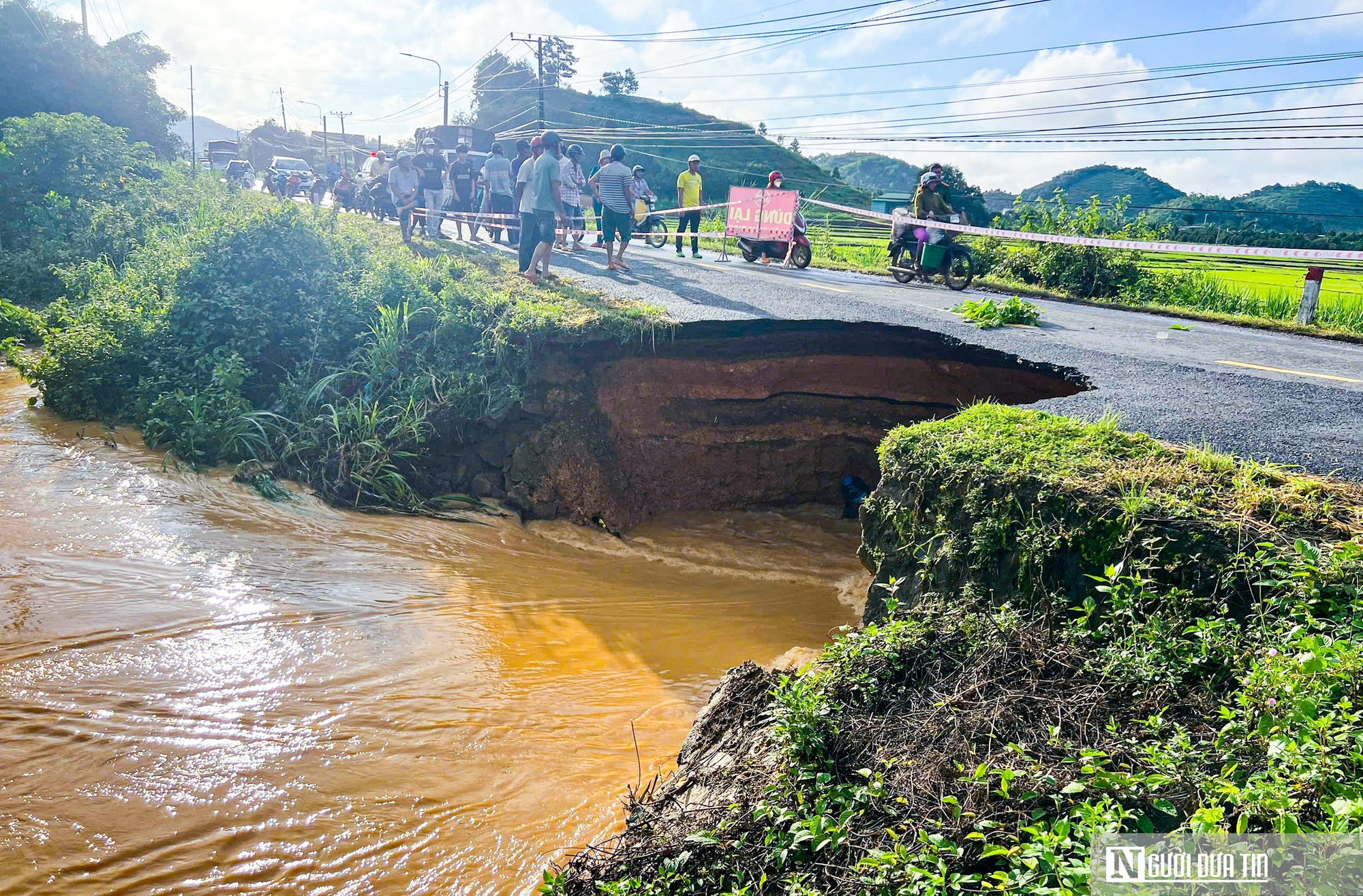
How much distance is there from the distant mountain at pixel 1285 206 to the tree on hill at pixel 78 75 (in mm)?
37206

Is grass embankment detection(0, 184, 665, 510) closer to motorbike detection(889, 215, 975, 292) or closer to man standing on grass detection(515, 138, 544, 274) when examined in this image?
man standing on grass detection(515, 138, 544, 274)

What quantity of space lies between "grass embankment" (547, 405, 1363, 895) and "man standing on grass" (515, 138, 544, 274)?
286 inches

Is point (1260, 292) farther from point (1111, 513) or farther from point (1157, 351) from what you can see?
point (1111, 513)

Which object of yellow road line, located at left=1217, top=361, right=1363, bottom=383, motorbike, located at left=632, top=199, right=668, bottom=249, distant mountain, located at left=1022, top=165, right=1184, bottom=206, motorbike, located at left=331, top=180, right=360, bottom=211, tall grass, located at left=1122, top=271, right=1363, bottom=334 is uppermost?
distant mountain, located at left=1022, top=165, right=1184, bottom=206

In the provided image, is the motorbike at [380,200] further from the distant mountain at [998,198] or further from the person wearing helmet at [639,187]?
the distant mountain at [998,198]

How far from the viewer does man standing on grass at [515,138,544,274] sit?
392 inches

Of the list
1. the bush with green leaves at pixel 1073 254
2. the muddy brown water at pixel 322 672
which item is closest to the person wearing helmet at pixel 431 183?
the muddy brown water at pixel 322 672

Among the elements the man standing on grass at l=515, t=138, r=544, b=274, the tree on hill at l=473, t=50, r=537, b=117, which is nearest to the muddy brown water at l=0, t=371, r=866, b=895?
the man standing on grass at l=515, t=138, r=544, b=274

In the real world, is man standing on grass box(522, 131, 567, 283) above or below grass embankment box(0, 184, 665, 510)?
above

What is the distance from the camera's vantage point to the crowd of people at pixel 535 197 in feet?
32.9

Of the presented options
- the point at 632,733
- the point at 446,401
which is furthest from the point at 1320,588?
the point at 446,401

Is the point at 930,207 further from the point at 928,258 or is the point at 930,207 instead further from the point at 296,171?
the point at 296,171

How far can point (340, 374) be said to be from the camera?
8.21 metres

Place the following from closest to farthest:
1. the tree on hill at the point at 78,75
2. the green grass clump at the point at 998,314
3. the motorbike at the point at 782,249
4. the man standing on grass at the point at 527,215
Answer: the green grass clump at the point at 998,314
the man standing on grass at the point at 527,215
the motorbike at the point at 782,249
the tree on hill at the point at 78,75
